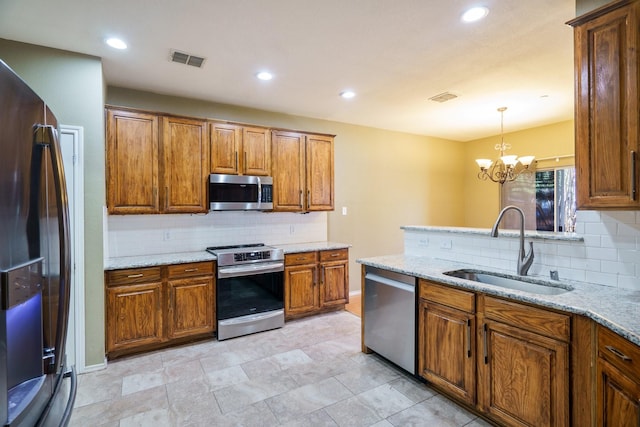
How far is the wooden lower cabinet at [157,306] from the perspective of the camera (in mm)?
2943

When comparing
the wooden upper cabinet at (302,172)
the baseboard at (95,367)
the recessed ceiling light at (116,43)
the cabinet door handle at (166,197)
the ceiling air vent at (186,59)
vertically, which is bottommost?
the baseboard at (95,367)

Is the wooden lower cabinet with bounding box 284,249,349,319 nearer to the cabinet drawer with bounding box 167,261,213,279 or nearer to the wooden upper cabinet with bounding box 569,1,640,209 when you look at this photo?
the cabinet drawer with bounding box 167,261,213,279

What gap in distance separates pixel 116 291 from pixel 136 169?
1.17 m

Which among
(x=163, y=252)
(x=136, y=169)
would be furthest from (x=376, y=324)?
(x=136, y=169)

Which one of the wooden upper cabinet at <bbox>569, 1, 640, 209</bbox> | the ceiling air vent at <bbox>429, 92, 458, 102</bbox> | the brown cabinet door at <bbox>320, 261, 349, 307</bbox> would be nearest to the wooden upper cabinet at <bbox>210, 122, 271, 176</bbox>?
the brown cabinet door at <bbox>320, 261, 349, 307</bbox>

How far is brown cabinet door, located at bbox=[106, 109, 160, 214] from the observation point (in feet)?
10.2

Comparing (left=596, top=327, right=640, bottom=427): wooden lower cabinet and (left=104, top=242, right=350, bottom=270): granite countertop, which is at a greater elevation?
(left=104, top=242, right=350, bottom=270): granite countertop

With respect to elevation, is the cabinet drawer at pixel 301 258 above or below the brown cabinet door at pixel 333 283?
above

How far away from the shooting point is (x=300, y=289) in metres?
3.95

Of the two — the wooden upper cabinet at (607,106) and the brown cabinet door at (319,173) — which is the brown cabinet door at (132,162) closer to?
the brown cabinet door at (319,173)

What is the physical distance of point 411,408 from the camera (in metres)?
2.25

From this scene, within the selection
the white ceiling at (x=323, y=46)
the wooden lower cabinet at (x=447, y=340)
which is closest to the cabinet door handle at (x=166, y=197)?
the white ceiling at (x=323, y=46)

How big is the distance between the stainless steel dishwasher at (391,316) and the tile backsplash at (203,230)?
1801 millimetres

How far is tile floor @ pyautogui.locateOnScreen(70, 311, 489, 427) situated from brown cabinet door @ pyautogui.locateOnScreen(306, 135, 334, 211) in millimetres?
1793
